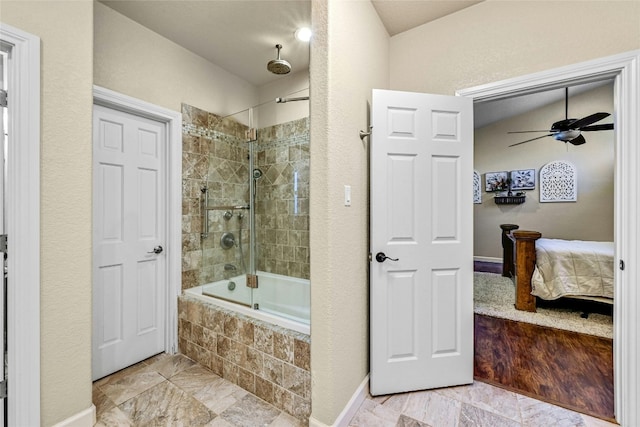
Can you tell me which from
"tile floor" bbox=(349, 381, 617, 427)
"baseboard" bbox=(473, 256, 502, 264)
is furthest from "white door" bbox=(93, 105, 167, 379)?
"baseboard" bbox=(473, 256, 502, 264)

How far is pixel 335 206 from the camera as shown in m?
1.52

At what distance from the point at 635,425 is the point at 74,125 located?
134 inches

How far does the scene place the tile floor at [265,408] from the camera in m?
1.62

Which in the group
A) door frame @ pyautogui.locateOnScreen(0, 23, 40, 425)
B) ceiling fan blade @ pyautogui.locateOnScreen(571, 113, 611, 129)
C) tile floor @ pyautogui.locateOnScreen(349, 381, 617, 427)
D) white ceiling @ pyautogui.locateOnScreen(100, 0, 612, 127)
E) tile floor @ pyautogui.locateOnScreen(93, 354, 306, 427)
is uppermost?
white ceiling @ pyautogui.locateOnScreen(100, 0, 612, 127)

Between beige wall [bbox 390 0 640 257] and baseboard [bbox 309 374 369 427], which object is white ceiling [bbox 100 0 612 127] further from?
baseboard [bbox 309 374 369 427]

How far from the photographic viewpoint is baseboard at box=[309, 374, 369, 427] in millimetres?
1520

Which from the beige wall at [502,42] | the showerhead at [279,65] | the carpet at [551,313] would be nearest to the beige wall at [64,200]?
the showerhead at [279,65]

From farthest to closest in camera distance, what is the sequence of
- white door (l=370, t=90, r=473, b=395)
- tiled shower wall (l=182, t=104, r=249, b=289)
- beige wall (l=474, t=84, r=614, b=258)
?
beige wall (l=474, t=84, r=614, b=258), tiled shower wall (l=182, t=104, r=249, b=289), white door (l=370, t=90, r=473, b=395)

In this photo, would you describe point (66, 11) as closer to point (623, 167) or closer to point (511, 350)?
point (623, 167)

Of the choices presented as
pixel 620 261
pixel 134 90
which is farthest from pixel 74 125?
A: pixel 620 261

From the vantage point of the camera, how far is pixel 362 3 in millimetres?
1812

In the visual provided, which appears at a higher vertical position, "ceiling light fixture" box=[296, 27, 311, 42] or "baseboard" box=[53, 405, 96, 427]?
"ceiling light fixture" box=[296, 27, 311, 42]

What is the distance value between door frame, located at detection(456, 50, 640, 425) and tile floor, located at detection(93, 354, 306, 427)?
5.95 feet

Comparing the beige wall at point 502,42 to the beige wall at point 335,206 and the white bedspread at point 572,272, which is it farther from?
the white bedspread at point 572,272
